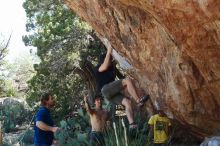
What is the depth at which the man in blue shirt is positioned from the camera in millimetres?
8203

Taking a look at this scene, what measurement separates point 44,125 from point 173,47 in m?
2.68

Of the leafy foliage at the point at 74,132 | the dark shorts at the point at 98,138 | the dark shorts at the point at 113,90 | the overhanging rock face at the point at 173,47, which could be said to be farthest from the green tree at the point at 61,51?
the overhanging rock face at the point at 173,47

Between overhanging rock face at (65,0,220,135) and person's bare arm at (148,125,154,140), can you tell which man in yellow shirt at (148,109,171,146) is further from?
overhanging rock face at (65,0,220,135)

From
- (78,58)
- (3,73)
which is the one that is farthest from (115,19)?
(3,73)

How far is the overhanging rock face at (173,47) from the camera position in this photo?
646 cm

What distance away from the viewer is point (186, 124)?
9711 millimetres

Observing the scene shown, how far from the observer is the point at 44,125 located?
8.19 meters

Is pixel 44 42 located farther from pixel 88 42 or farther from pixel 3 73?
pixel 3 73

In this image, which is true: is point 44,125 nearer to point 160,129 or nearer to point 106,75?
point 160,129

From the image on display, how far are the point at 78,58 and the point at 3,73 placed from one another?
55.4ft

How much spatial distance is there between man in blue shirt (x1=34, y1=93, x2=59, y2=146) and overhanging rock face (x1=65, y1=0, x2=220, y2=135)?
194 centimetres

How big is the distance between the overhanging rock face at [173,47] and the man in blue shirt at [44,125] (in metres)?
1.94

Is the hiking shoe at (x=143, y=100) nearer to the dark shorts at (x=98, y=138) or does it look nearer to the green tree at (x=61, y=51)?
the dark shorts at (x=98, y=138)

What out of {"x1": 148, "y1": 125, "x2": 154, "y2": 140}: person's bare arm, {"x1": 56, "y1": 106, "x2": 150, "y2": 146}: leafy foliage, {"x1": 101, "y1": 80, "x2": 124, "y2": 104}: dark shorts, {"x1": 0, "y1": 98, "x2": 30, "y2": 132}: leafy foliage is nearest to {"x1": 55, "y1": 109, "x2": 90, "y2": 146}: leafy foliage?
{"x1": 56, "y1": 106, "x2": 150, "y2": 146}: leafy foliage
